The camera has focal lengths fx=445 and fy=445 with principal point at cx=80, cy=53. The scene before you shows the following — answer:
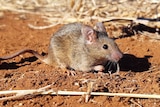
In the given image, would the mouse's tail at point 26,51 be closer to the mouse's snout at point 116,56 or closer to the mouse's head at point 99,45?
the mouse's head at point 99,45

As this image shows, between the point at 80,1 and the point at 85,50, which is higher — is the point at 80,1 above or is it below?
above

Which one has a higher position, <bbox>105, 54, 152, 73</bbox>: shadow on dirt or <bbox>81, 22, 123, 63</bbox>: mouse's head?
<bbox>81, 22, 123, 63</bbox>: mouse's head

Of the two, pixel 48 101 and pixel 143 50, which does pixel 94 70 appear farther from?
pixel 48 101

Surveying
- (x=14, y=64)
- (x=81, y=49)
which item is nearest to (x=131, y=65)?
(x=81, y=49)

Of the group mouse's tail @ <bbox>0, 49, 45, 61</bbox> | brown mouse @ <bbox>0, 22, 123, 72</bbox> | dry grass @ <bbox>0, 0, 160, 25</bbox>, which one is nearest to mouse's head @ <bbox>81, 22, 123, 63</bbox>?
brown mouse @ <bbox>0, 22, 123, 72</bbox>

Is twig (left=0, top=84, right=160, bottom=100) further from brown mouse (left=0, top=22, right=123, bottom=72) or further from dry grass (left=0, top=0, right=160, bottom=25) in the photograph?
dry grass (left=0, top=0, right=160, bottom=25)

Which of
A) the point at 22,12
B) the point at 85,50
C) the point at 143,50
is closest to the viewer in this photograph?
the point at 85,50

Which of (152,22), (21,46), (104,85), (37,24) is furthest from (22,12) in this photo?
(104,85)
